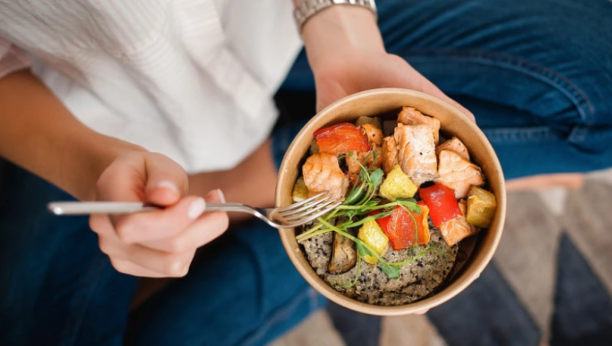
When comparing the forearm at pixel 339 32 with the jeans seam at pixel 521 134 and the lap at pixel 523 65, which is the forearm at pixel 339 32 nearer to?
the lap at pixel 523 65

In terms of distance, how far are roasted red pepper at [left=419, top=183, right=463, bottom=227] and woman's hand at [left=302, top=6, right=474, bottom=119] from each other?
236 millimetres

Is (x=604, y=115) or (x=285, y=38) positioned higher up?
(x=285, y=38)

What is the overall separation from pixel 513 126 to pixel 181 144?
0.91 m

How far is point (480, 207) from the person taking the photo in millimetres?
728

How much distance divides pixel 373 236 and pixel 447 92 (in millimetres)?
602

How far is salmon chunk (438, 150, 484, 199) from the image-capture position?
29.4 inches

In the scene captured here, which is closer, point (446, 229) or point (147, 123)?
point (446, 229)

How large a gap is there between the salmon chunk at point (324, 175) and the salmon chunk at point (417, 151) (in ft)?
0.40

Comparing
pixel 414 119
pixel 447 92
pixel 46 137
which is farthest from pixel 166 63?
pixel 447 92

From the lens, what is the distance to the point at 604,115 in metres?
1.08

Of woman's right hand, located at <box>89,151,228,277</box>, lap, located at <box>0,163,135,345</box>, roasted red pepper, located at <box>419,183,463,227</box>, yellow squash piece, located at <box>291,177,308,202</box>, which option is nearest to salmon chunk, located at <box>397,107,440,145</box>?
roasted red pepper, located at <box>419,183,463,227</box>

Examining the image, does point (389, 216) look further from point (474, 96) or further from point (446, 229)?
point (474, 96)

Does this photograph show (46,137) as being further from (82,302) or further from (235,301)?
(235,301)

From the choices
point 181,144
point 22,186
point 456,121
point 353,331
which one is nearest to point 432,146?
point 456,121
